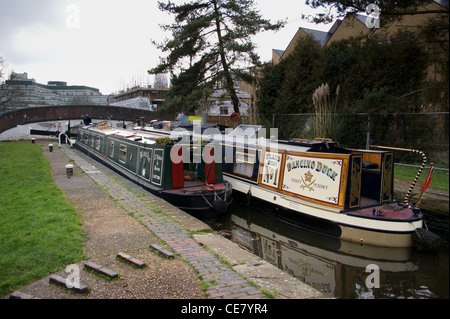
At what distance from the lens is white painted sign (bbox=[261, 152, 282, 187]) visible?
819cm

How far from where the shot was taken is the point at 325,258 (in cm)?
609

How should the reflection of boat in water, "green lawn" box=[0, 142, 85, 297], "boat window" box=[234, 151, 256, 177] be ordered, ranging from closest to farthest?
"green lawn" box=[0, 142, 85, 297] → the reflection of boat in water → "boat window" box=[234, 151, 256, 177]

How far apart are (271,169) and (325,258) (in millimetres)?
2880

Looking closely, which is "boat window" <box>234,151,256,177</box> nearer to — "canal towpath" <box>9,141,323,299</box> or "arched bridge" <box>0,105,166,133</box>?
"canal towpath" <box>9,141,323,299</box>

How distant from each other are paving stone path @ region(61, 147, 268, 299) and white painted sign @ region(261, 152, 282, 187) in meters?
2.70

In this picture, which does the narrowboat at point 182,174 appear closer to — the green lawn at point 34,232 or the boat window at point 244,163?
the boat window at point 244,163

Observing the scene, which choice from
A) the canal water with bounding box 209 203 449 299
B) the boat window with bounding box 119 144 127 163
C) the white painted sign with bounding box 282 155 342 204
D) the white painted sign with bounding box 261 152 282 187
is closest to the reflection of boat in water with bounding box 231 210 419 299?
the canal water with bounding box 209 203 449 299

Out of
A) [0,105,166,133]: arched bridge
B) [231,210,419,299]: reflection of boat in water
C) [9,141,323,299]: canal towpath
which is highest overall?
[0,105,166,133]: arched bridge

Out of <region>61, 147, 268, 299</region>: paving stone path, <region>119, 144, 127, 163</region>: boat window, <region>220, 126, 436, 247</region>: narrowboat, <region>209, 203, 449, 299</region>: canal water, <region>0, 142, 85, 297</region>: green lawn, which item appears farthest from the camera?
<region>119, 144, 127, 163</region>: boat window

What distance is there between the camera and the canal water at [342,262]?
16.1 feet

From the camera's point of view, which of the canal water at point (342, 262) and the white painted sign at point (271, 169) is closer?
the canal water at point (342, 262)

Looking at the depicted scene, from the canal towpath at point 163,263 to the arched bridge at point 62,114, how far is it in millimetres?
20605

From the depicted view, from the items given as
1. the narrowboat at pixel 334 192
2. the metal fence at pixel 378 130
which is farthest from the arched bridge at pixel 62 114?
the narrowboat at pixel 334 192

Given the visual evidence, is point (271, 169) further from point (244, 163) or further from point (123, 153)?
point (123, 153)
